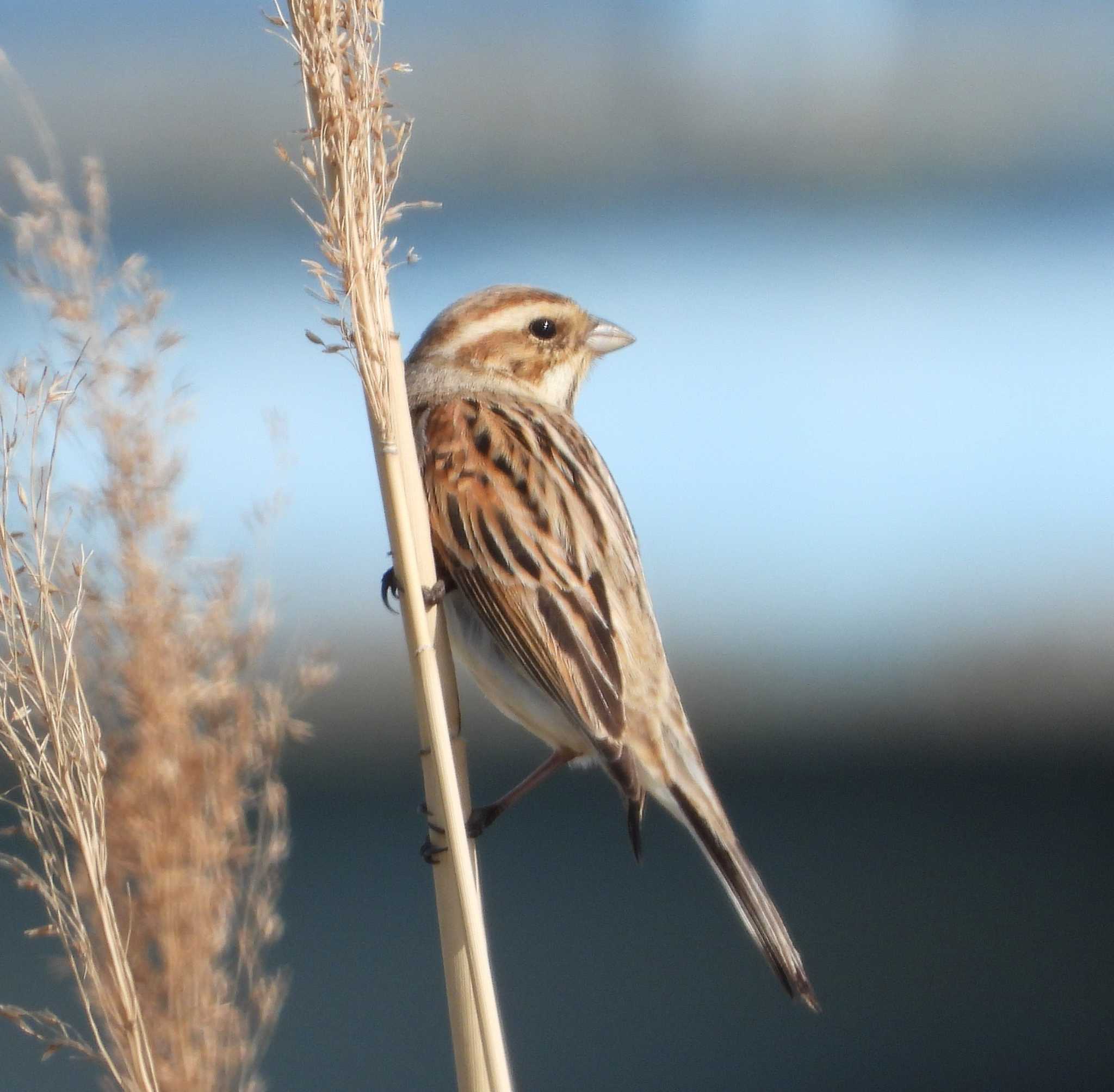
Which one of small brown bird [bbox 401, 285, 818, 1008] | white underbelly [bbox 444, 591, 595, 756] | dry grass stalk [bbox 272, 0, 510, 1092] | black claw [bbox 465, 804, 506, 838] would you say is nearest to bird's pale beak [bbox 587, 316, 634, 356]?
small brown bird [bbox 401, 285, 818, 1008]

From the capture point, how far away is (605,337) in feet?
10.8

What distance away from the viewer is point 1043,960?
5621mm

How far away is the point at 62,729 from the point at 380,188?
0.67m

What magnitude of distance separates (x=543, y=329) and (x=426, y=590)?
148 cm

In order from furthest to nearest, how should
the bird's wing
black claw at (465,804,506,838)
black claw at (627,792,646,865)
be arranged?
black claw at (465,804,506,838) < the bird's wing < black claw at (627,792,646,865)

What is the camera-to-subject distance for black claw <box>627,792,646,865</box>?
7.63 feet

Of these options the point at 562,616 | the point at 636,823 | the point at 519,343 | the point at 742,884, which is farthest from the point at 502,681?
the point at 519,343

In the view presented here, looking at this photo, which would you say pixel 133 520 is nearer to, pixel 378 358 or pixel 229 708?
pixel 229 708

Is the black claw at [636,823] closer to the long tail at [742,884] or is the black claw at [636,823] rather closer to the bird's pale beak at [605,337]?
the long tail at [742,884]

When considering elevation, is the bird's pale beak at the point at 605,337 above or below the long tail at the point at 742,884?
above

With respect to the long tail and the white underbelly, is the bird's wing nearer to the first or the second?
the white underbelly

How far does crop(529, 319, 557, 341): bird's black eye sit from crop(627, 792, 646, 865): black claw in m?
1.23

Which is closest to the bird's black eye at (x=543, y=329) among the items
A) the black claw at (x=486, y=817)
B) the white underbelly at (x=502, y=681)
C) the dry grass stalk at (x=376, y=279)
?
the white underbelly at (x=502, y=681)

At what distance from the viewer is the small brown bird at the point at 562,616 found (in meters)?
2.36
